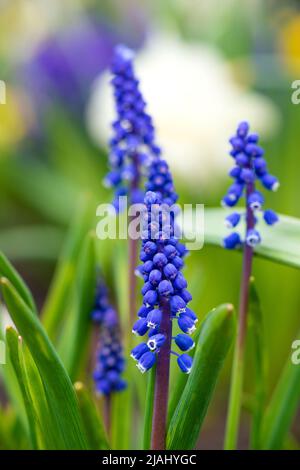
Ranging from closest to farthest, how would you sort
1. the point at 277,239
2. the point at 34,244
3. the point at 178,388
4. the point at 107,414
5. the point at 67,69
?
the point at 178,388 → the point at 277,239 → the point at 107,414 → the point at 34,244 → the point at 67,69

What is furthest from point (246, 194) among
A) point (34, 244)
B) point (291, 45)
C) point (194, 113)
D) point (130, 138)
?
point (291, 45)

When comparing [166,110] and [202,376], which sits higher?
[166,110]

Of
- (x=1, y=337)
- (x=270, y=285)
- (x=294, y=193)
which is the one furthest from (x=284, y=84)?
(x=1, y=337)

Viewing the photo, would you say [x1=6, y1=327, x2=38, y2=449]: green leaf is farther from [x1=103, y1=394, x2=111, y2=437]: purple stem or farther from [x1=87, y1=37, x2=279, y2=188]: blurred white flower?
[x1=87, y1=37, x2=279, y2=188]: blurred white flower

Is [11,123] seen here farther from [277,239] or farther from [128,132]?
[277,239]

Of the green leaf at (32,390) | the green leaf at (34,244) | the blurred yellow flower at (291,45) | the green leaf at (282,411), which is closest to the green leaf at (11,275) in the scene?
the green leaf at (32,390)

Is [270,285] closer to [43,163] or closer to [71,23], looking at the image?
[43,163]

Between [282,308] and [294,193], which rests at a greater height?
[294,193]
